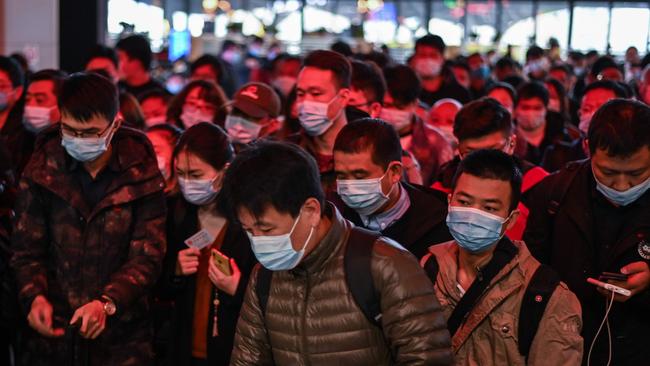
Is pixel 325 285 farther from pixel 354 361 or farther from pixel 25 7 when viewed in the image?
pixel 25 7

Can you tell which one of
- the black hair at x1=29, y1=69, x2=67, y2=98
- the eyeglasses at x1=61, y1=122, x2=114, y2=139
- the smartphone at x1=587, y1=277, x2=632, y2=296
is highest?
the black hair at x1=29, y1=69, x2=67, y2=98

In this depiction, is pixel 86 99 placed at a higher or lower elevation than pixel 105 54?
lower

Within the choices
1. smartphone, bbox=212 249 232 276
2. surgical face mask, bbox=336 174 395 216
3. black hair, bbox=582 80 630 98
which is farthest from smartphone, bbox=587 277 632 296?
black hair, bbox=582 80 630 98

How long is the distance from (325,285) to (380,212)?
1.31 meters

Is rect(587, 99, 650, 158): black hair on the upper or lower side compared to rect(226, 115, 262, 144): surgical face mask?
upper

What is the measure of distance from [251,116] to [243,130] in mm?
92

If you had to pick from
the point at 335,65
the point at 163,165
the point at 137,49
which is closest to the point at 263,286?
the point at 335,65

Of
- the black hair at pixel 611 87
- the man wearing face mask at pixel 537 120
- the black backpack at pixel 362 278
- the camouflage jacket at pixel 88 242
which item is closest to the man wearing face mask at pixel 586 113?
the black hair at pixel 611 87

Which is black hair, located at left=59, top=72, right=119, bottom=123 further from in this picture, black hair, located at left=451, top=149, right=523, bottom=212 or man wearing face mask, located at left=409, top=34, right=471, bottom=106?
man wearing face mask, located at left=409, top=34, right=471, bottom=106

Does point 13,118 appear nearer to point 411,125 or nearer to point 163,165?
point 163,165

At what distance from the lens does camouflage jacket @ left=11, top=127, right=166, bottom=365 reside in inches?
155

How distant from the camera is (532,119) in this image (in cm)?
714

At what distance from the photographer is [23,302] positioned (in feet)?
12.8

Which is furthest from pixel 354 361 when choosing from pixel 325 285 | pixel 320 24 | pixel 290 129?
pixel 320 24
